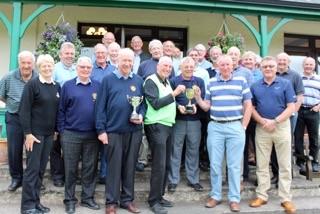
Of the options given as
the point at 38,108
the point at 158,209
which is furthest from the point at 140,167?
the point at 38,108

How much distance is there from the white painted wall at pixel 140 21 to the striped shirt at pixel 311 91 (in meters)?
3.65

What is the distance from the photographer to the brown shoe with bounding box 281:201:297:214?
5.11 meters

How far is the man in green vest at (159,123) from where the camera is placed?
15.7 feet

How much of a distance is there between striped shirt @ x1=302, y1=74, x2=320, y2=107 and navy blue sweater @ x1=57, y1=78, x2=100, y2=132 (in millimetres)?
3387

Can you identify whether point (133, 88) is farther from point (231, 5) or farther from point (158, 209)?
point (231, 5)

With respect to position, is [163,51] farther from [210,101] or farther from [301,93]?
[301,93]

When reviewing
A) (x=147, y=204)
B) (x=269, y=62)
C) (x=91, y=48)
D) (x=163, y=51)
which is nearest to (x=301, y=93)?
(x=269, y=62)

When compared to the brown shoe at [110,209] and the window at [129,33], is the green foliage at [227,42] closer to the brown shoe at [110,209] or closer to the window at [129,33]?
the window at [129,33]

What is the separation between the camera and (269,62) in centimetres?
514

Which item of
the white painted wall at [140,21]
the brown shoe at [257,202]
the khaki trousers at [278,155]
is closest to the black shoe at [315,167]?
the khaki trousers at [278,155]

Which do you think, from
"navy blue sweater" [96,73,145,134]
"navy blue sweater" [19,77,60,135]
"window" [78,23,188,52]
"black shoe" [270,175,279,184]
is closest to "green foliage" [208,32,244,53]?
"window" [78,23,188,52]

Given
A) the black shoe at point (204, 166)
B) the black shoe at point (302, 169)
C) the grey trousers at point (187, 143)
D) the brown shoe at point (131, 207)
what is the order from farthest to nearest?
the black shoe at point (302, 169), the black shoe at point (204, 166), the grey trousers at point (187, 143), the brown shoe at point (131, 207)

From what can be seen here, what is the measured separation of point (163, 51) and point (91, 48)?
3.24 m

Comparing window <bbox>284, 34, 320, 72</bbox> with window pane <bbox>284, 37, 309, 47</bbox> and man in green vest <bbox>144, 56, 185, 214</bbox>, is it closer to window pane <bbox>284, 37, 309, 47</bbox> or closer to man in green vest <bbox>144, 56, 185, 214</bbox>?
window pane <bbox>284, 37, 309, 47</bbox>
